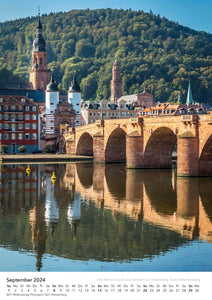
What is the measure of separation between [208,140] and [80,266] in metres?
33.0

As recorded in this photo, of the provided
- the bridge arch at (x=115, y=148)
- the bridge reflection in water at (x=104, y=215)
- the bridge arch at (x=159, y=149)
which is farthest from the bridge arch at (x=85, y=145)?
the bridge reflection in water at (x=104, y=215)

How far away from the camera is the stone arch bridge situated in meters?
57.8

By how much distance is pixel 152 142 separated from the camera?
70938 millimetres

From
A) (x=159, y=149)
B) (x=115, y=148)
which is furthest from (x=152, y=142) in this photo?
(x=115, y=148)

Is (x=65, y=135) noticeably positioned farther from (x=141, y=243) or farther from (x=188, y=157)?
(x=141, y=243)

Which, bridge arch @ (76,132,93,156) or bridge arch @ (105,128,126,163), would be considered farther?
bridge arch @ (76,132,93,156)

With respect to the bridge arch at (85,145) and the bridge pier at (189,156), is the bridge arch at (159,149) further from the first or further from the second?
the bridge arch at (85,145)

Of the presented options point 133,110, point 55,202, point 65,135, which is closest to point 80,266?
point 55,202

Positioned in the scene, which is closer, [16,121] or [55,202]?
[55,202]

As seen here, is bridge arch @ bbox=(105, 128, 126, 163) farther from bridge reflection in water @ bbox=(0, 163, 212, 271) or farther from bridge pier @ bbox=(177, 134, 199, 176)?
bridge pier @ bbox=(177, 134, 199, 176)

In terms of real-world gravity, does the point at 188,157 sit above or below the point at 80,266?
above

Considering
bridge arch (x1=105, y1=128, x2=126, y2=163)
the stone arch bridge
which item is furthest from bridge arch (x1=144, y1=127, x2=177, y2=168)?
bridge arch (x1=105, y1=128, x2=126, y2=163)

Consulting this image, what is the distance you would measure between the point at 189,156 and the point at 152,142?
1338 centimetres

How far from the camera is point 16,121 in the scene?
4291 inches
